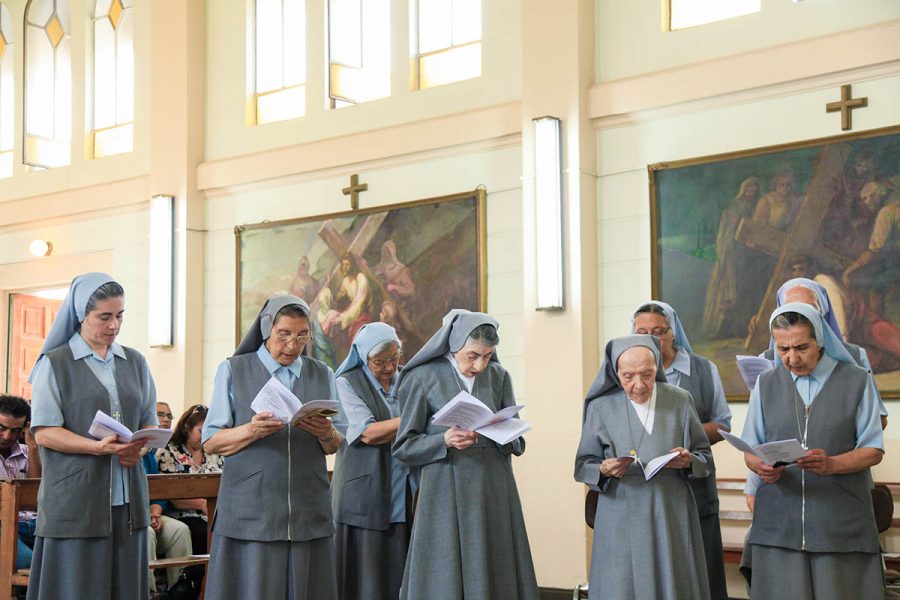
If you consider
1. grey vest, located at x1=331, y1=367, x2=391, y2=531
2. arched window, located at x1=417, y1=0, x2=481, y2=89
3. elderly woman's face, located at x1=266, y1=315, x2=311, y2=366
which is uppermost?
arched window, located at x1=417, y1=0, x2=481, y2=89

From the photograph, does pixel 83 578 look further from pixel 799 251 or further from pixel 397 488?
pixel 799 251

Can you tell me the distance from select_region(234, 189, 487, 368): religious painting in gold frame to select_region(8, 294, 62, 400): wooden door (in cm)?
352

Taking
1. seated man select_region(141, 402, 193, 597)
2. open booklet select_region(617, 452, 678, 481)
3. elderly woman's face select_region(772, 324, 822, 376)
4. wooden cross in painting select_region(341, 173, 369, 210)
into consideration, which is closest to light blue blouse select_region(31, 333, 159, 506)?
open booklet select_region(617, 452, 678, 481)

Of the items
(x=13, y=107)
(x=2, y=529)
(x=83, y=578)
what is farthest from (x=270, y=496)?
(x=13, y=107)

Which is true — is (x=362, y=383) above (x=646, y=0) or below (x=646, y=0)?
below

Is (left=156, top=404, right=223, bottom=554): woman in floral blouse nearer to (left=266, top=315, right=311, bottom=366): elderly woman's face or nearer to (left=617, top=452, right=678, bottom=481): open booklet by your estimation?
(left=266, top=315, right=311, bottom=366): elderly woman's face

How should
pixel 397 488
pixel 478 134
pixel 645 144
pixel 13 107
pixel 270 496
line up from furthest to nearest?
pixel 13 107, pixel 478 134, pixel 645 144, pixel 397 488, pixel 270 496

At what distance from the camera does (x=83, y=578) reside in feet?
16.7

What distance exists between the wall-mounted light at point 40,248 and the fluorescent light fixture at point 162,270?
6.19 ft

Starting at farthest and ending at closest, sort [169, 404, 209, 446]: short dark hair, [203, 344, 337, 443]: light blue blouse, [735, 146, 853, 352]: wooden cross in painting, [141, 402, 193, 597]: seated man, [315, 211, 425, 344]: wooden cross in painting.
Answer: [315, 211, 425, 344]: wooden cross in painting → [169, 404, 209, 446]: short dark hair → [141, 402, 193, 597]: seated man → [735, 146, 853, 352]: wooden cross in painting → [203, 344, 337, 443]: light blue blouse

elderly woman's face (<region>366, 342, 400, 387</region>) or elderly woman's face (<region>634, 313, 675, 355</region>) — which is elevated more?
elderly woman's face (<region>634, 313, 675, 355</region>)

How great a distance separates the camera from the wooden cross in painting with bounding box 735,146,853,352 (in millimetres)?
8109

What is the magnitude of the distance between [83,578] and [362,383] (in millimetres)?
1794

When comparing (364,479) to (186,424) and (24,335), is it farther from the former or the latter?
(24,335)
